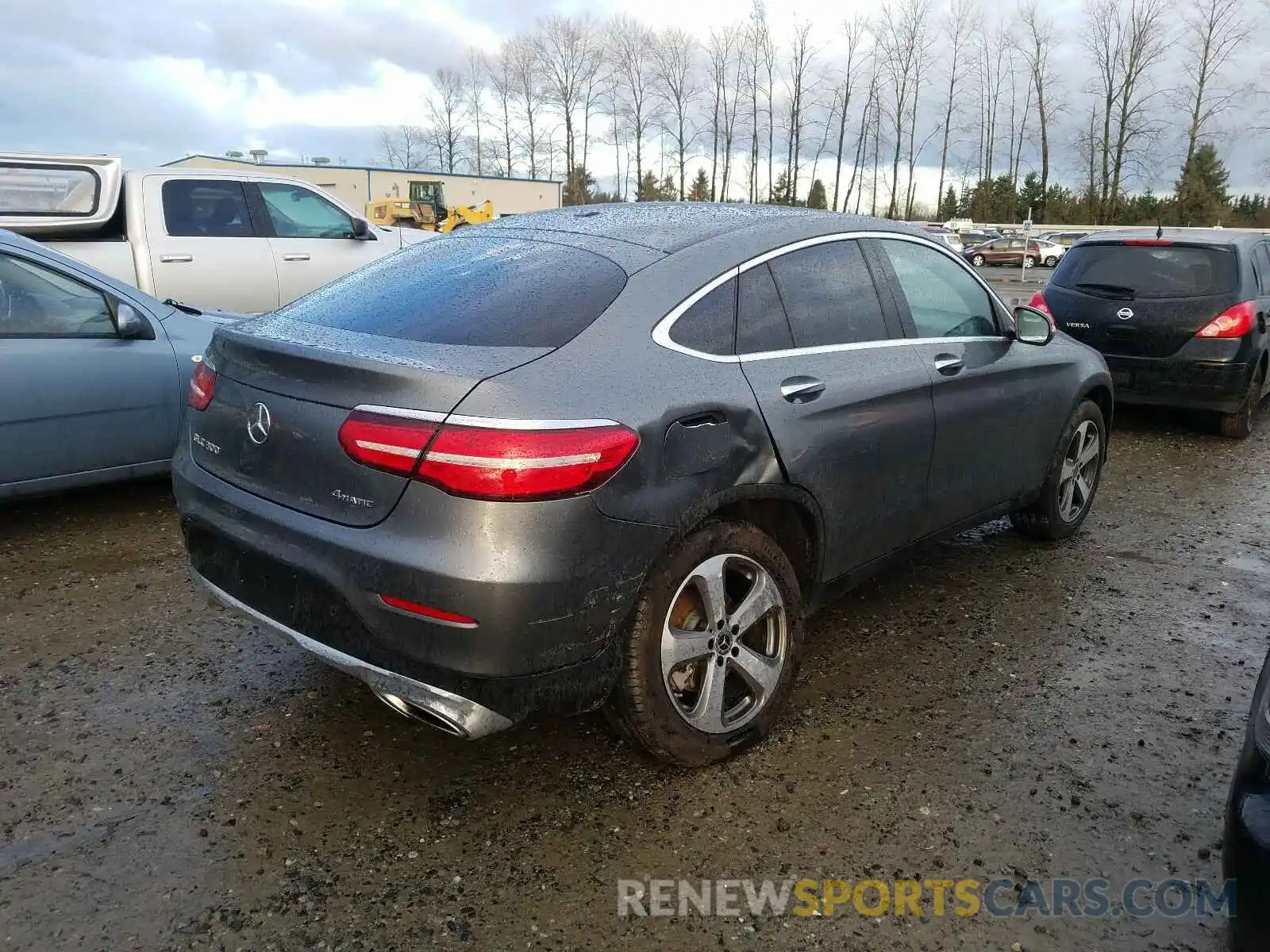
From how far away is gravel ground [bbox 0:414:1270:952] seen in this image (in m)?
2.45

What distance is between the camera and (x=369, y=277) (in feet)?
11.2

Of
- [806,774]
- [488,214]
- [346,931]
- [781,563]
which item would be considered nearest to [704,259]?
[781,563]

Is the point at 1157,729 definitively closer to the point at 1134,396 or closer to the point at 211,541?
the point at 211,541

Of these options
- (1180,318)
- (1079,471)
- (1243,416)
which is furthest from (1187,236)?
A: (1079,471)

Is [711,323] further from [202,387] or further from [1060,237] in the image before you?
[1060,237]

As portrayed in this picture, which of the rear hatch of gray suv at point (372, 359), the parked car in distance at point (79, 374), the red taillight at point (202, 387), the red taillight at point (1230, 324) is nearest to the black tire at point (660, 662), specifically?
the rear hatch of gray suv at point (372, 359)

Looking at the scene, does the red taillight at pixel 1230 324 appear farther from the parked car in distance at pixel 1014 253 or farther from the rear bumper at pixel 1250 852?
the parked car in distance at pixel 1014 253

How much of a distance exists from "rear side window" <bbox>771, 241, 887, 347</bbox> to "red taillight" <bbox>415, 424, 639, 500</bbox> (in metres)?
1.14

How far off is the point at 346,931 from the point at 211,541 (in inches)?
48.4

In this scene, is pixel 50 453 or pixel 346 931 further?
pixel 50 453

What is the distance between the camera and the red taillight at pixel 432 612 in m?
2.45

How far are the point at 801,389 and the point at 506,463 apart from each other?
1.16m

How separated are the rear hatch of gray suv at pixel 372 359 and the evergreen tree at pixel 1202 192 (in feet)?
194

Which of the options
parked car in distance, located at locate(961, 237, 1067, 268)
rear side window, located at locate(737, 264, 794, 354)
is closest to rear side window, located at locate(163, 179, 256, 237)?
rear side window, located at locate(737, 264, 794, 354)
